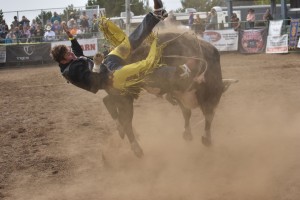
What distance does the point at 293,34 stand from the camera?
1741cm

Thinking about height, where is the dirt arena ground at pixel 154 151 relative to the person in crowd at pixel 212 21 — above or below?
below

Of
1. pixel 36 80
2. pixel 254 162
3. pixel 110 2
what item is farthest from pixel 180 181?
pixel 110 2

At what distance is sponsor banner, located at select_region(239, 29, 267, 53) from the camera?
18141 mm

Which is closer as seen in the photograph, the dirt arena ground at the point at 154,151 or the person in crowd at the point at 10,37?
the dirt arena ground at the point at 154,151

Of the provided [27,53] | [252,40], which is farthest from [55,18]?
[252,40]

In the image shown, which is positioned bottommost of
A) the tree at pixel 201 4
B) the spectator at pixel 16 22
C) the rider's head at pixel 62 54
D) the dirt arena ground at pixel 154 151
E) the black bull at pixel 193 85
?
the dirt arena ground at pixel 154 151

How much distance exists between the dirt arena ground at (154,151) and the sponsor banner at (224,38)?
8404mm

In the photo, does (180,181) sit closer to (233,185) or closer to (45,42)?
(233,185)

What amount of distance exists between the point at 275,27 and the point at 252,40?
3.31 feet

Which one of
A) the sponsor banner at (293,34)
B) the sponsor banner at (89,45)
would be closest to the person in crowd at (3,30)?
the sponsor banner at (89,45)

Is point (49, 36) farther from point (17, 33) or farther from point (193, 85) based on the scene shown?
point (193, 85)

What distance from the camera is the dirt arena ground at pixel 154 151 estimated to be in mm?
4727

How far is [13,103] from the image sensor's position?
1068 centimetres

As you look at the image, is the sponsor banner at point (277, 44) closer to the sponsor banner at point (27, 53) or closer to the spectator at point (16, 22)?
the sponsor banner at point (27, 53)
